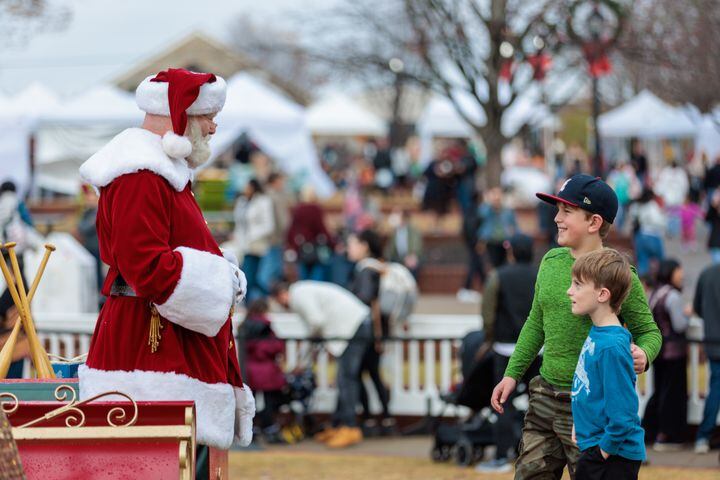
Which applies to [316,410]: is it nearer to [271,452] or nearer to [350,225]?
[271,452]

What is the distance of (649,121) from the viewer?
35.3 metres

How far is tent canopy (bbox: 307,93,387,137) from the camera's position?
39406 millimetres

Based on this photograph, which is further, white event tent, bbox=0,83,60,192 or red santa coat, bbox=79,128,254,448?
white event tent, bbox=0,83,60,192

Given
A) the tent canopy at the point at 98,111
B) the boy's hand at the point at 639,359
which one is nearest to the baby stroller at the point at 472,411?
the boy's hand at the point at 639,359

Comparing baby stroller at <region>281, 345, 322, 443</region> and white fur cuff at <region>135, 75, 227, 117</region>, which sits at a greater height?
white fur cuff at <region>135, 75, 227, 117</region>

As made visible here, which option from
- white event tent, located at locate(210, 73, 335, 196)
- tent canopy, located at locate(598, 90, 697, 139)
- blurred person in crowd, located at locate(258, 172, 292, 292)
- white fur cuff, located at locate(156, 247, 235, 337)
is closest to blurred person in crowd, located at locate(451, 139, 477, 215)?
white event tent, located at locate(210, 73, 335, 196)

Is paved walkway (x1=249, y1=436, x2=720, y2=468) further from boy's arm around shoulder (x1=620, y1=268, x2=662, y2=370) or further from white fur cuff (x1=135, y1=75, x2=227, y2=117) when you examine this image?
white fur cuff (x1=135, y1=75, x2=227, y2=117)

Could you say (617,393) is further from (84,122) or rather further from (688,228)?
(688,228)

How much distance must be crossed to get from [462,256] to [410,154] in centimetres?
1983

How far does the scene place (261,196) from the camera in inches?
704

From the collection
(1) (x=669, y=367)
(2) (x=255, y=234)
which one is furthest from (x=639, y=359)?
(2) (x=255, y=234)

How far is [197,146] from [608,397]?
1.79 metres

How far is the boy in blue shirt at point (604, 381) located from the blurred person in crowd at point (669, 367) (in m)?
5.58

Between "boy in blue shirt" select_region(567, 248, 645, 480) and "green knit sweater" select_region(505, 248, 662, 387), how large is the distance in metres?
0.20
